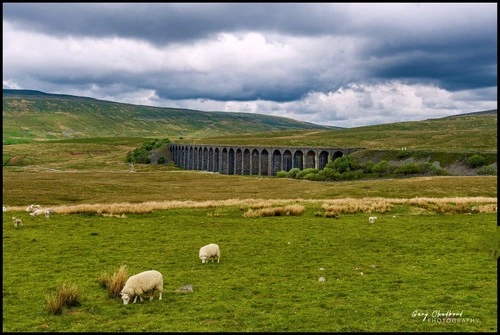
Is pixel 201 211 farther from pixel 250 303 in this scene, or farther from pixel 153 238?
pixel 250 303

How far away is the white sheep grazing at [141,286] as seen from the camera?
15.5 meters

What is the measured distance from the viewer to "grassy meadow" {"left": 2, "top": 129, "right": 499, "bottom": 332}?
13641mm

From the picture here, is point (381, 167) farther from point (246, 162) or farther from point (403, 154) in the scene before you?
point (246, 162)

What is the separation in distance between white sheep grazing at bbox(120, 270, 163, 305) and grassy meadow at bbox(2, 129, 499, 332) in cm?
40

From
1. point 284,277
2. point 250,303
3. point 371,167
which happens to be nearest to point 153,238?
point 284,277

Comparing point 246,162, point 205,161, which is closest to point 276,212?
point 246,162

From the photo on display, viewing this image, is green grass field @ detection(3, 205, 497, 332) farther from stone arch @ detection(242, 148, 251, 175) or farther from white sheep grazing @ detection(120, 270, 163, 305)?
stone arch @ detection(242, 148, 251, 175)

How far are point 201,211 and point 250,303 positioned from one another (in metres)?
25.0

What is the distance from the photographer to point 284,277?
19062 millimetres

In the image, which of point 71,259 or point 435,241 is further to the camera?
point 435,241

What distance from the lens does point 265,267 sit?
2080 cm

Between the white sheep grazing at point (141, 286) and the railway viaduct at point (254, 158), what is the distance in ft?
380

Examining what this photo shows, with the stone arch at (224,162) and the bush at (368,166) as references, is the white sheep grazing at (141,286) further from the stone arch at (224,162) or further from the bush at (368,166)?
the stone arch at (224,162)

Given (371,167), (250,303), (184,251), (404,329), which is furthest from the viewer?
(371,167)
